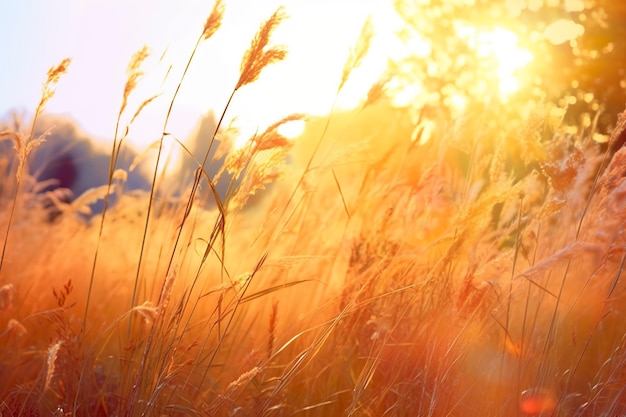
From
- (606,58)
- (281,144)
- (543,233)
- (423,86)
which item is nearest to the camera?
(281,144)

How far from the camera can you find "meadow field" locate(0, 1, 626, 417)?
5.65ft

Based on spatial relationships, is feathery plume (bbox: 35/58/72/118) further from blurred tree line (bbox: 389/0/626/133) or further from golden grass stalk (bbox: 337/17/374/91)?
blurred tree line (bbox: 389/0/626/133)

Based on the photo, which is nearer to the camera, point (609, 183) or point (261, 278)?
point (609, 183)

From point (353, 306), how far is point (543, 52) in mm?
8974

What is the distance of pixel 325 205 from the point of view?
139 inches

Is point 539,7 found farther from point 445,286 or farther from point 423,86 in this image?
point 445,286

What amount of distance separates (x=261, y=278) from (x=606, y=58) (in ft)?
26.1

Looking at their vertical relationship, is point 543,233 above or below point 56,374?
below

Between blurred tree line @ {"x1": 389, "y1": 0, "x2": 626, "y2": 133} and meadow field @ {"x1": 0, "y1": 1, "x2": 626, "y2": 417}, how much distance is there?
18.0 ft

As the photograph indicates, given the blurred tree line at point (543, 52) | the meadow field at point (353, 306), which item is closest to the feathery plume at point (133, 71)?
the meadow field at point (353, 306)

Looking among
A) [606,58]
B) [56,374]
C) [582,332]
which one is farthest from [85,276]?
[606,58]

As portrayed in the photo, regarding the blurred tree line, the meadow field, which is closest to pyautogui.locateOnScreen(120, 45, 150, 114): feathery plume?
the meadow field

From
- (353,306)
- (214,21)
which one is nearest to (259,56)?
(214,21)

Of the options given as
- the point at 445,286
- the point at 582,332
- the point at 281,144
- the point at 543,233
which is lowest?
the point at 582,332
